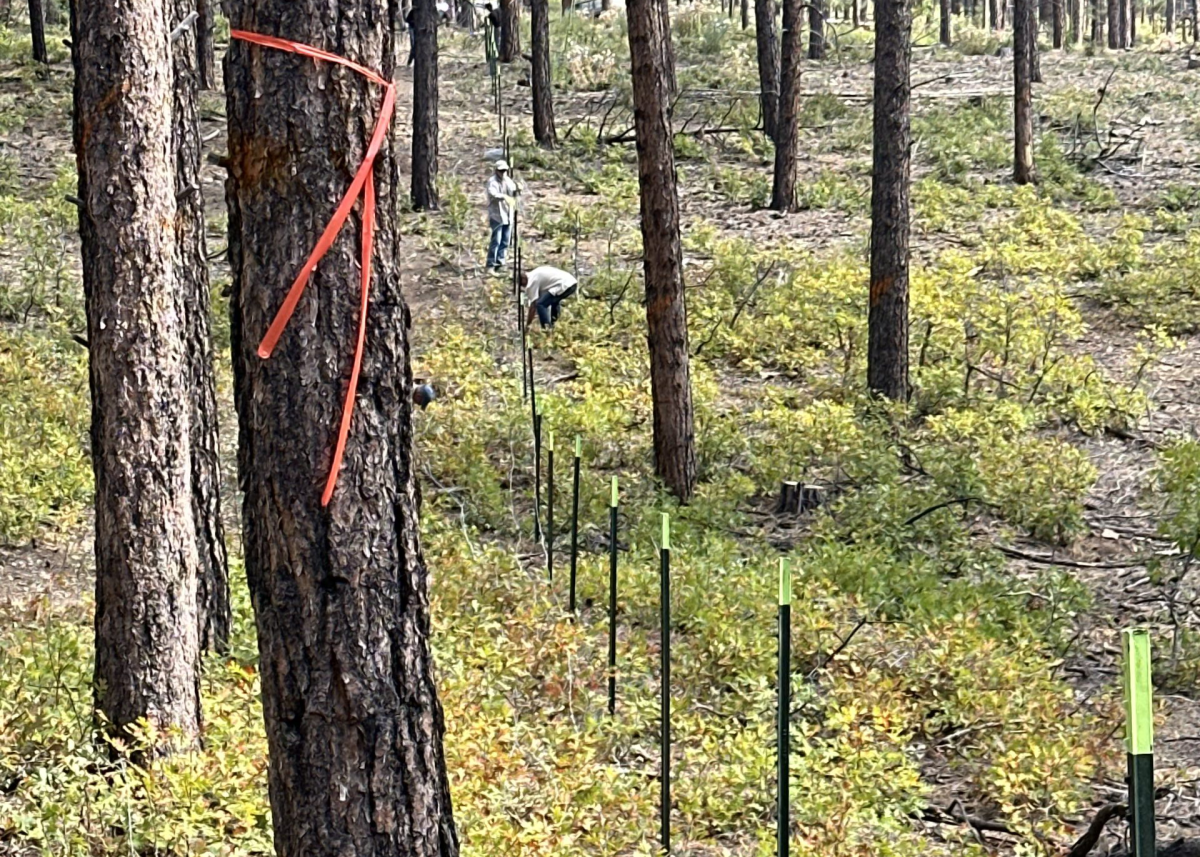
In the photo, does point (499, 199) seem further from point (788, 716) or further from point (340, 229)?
point (340, 229)

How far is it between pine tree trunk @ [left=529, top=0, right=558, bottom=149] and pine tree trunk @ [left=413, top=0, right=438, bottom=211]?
2981 millimetres

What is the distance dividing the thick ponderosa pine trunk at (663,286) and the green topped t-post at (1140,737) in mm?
8765

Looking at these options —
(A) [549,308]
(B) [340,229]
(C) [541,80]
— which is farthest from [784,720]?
(C) [541,80]

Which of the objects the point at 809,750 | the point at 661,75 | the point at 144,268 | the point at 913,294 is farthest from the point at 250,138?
the point at 913,294

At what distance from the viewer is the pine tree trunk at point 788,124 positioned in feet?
65.0

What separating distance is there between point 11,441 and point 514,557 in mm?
4375

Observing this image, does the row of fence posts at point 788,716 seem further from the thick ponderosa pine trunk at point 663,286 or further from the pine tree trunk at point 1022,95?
the pine tree trunk at point 1022,95

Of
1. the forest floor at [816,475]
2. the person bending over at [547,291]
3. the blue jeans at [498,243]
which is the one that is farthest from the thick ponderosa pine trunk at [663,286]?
the blue jeans at [498,243]

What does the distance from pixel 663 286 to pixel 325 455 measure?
8.29 m

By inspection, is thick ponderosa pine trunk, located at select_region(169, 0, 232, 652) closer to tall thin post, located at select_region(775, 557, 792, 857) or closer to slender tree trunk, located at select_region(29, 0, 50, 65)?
tall thin post, located at select_region(775, 557, 792, 857)

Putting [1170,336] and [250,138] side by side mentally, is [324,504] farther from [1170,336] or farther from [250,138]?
[1170,336]

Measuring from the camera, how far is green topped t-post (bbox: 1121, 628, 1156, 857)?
2541 mm

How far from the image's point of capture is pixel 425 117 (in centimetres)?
2000

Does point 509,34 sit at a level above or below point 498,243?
above
